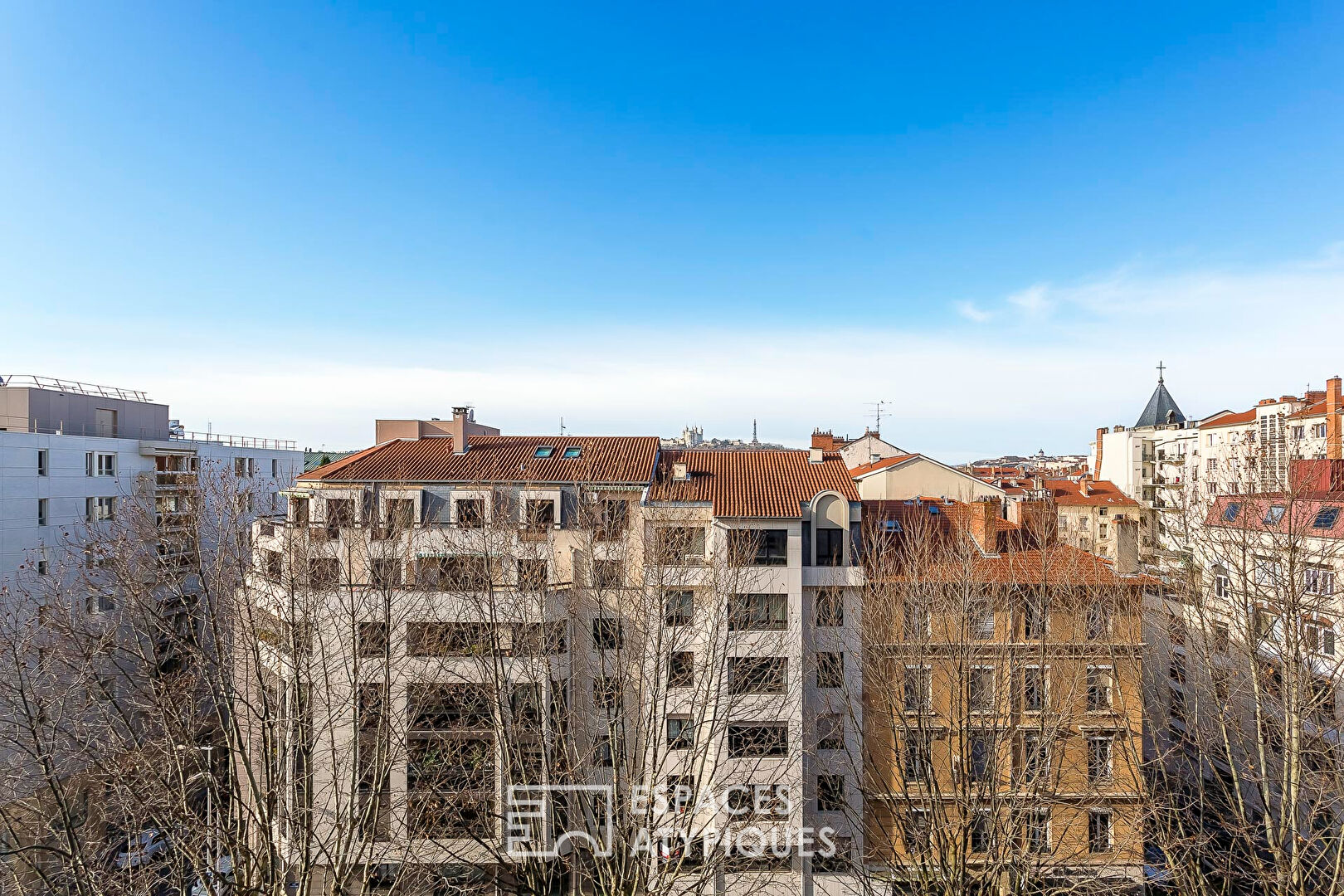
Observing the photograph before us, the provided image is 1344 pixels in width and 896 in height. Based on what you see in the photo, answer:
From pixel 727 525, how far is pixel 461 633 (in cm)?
931

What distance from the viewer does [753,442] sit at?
211 feet

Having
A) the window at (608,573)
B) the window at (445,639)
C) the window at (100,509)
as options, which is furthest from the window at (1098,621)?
the window at (100,509)

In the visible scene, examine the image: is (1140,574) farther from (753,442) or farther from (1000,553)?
(753,442)

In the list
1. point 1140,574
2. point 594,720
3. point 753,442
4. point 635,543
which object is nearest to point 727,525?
point 635,543

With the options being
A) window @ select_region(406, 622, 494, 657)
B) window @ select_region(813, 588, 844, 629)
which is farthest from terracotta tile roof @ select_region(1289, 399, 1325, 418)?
window @ select_region(406, 622, 494, 657)

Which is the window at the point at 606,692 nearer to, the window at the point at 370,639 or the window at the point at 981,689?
the window at the point at 370,639

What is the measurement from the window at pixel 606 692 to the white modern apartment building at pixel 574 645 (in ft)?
0.34

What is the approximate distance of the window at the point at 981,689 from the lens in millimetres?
18422

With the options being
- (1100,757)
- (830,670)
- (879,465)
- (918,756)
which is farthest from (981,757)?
(879,465)

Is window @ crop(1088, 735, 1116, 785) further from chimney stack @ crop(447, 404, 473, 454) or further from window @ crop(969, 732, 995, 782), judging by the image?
chimney stack @ crop(447, 404, 473, 454)

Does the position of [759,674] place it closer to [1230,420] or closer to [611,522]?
[611,522]

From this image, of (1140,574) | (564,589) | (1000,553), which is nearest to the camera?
(564,589)

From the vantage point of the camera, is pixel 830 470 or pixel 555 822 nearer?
pixel 555 822

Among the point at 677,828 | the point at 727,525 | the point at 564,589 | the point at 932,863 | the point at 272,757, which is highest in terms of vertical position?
the point at 727,525
